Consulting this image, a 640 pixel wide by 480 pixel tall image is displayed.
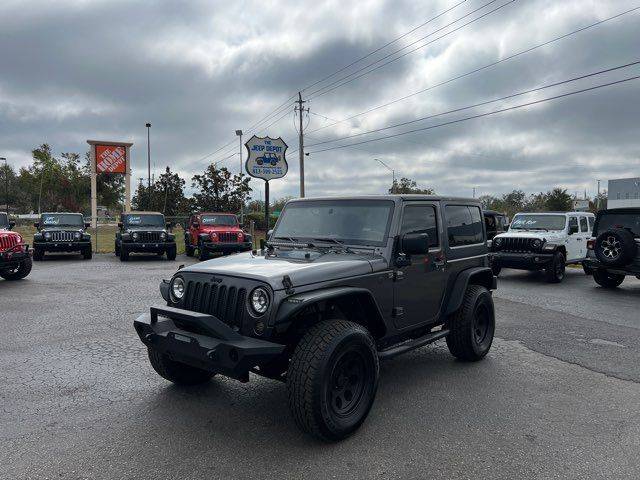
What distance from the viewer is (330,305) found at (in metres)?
3.98

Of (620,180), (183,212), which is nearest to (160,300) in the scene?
(183,212)

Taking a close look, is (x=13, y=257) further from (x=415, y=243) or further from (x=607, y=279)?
(x=607, y=279)

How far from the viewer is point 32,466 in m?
3.23

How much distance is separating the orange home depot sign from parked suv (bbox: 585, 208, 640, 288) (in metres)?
31.4

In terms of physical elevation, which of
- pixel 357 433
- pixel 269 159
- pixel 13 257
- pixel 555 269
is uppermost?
pixel 269 159

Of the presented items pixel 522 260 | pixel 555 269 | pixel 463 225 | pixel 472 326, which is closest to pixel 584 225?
pixel 555 269

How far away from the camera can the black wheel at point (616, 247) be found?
34.9ft

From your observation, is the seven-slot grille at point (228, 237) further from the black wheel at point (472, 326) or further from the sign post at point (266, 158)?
the black wheel at point (472, 326)

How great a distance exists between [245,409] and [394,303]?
5.16 ft

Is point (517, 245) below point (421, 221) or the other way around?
below

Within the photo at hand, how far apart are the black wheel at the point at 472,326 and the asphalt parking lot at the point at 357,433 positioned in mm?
154

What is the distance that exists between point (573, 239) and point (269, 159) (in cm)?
1022

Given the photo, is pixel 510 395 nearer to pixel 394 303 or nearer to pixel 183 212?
pixel 394 303

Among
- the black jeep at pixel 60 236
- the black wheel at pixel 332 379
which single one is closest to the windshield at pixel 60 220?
the black jeep at pixel 60 236
